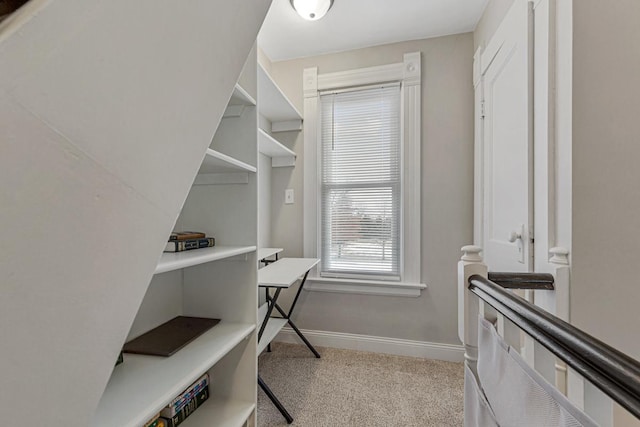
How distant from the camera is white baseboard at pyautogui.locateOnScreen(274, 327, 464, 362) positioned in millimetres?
2141

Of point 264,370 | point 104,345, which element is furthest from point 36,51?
point 264,370

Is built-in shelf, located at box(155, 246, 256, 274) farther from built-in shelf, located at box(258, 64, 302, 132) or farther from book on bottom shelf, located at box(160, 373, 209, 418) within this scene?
built-in shelf, located at box(258, 64, 302, 132)

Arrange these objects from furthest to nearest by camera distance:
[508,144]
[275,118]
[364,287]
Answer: [275,118] → [364,287] → [508,144]

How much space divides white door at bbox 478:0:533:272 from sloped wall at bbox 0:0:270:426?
1.39m

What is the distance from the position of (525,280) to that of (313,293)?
64.2 inches

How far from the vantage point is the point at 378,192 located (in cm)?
229

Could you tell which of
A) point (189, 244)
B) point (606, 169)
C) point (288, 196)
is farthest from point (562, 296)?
point (288, 196)

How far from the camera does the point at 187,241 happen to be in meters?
1.21

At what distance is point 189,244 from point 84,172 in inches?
35.6

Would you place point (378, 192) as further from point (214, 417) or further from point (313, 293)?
point (214, 417)

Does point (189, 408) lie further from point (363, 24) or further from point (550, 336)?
point (363, 24)

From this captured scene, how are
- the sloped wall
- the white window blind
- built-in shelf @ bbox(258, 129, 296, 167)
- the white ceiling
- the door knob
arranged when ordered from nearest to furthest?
the sloped wall
the door knob
the white ceiling
built-in shelf @ bbox(258, 129, 296, 167)
the white window blind

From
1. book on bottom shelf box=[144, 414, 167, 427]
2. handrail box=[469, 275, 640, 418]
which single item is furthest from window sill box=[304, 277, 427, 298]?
handrail box=[469, 275, 640, 418]

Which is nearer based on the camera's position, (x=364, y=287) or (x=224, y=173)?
(x=224, y=173)
